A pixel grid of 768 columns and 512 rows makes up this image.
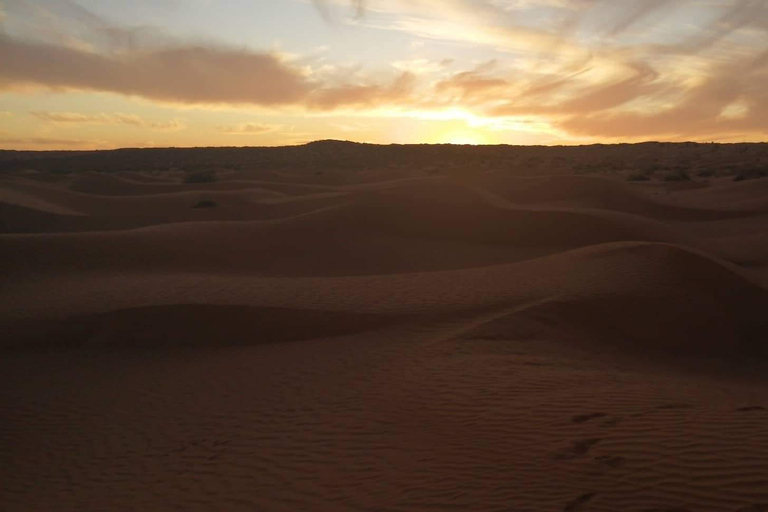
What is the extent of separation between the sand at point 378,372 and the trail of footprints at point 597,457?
35 mm

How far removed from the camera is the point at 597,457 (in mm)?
6367

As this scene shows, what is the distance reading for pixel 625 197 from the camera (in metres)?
35.3

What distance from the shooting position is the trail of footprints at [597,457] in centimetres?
543

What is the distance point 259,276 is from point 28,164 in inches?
A: 3642

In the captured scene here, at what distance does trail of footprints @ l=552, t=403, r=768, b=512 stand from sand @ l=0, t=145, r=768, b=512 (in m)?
0.03

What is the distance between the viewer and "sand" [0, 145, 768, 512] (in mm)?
6504

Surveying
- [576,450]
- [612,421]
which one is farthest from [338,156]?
[576,450]

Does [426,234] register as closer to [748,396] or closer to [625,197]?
[625,197]

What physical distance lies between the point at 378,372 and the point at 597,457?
4483mm

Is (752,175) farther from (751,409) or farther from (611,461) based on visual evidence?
(611,461)

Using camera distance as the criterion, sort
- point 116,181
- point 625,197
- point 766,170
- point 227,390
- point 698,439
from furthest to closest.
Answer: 1. point 116,181
2. point 766,170
3. point 625,197
4. point 227,390
5. point 698,439

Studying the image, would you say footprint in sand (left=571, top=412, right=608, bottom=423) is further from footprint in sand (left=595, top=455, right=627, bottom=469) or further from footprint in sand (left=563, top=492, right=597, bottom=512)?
footprint in sand (left=563, top=492, right=597, bottom=512)

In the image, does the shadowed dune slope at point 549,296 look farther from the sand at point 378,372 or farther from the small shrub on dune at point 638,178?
the small shrub on dune at point 638,178

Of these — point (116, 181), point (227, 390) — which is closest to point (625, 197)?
point (227, 390)
